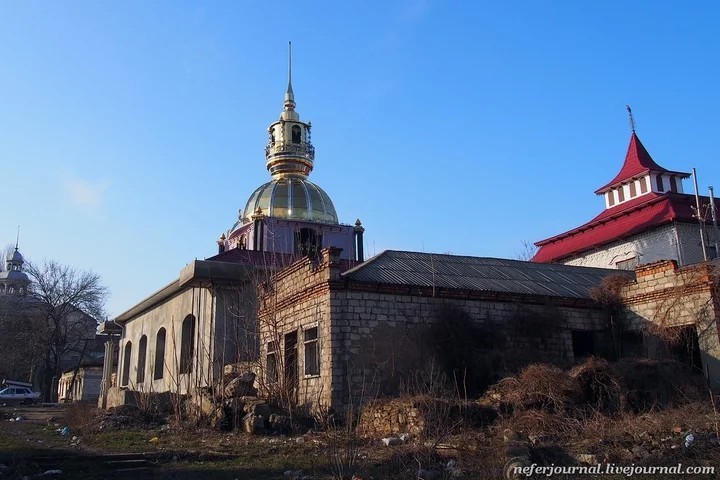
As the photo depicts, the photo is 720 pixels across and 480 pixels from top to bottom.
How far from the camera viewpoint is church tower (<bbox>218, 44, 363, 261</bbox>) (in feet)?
121

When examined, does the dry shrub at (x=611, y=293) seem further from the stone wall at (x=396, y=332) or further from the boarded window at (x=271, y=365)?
the boarded window at (x=271, y=365)

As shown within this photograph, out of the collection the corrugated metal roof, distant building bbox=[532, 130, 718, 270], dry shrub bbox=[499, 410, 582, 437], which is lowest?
dry shrub bbox=[499, 410, 582, 437]

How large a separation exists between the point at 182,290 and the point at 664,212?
19348 millimetres

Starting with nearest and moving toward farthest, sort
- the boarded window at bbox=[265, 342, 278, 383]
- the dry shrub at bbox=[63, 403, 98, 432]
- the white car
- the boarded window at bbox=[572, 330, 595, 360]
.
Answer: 1. the boarded window at bbox=[265, 342, 278, 383]
2. the dry shrub at bbox=[63, 403, 98, 432]
3. the boarded window at bbox=[572, 330, 595, 360]
4. the white car

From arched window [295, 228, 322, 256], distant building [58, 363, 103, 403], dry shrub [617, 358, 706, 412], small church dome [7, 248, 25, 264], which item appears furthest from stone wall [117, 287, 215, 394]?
small church dome [7, 248, 25, 264]

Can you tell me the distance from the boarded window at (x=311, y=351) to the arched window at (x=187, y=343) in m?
7.25

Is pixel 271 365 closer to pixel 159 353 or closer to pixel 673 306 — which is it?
pixel 159 353

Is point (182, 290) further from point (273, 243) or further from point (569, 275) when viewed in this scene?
point (569, 275)

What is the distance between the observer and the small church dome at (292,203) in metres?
38.3

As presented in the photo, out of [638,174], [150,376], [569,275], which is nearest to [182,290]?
[150,376]

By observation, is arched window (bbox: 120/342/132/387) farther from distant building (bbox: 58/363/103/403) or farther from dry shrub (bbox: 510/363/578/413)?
dry shrub (bbox: 510/363/578/413)

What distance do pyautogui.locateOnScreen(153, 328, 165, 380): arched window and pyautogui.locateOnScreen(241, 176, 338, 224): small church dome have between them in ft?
39.7

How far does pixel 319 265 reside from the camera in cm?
1792

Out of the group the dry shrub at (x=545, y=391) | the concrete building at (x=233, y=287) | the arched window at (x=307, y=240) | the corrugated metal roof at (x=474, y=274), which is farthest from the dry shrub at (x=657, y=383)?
the arched window at (x=307, y=240)
